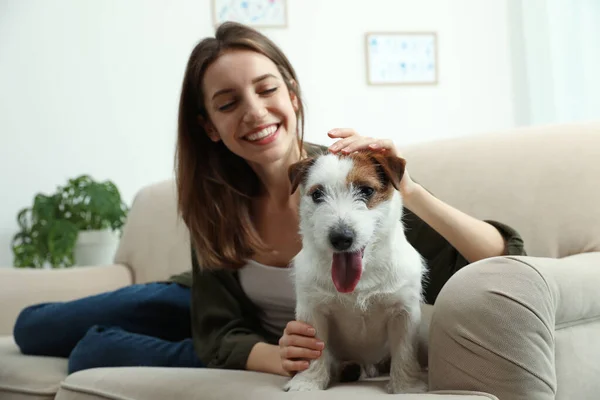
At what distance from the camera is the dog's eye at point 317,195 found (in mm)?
1196

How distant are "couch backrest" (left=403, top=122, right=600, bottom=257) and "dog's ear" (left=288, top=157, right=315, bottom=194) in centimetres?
75

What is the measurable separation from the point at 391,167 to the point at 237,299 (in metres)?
0.72

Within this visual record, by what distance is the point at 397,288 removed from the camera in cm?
123

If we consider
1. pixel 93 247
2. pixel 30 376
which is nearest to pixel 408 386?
pixel 30 376

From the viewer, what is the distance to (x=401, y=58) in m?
4.39

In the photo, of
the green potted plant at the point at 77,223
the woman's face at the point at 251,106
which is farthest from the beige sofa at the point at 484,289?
the green potted plant at the point at 77,223

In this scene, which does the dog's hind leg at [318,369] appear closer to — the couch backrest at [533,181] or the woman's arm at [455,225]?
the woman's arm at [455,225]

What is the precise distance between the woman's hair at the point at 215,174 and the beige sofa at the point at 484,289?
37cm

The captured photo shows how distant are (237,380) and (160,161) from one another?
2.96m

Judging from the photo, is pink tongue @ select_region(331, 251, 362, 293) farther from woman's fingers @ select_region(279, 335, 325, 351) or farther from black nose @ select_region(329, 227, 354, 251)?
woman's fingers @ select_region(279, 335, 325, 351)

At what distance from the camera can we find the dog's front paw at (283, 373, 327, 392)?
1228mm

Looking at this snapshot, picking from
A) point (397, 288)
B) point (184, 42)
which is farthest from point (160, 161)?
point (397, 288)

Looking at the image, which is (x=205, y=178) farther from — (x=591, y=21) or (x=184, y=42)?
(x=591, y=21)

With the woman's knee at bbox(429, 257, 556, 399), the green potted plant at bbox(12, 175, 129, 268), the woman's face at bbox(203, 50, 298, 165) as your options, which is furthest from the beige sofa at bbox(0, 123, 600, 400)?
the green potted plant at bbox(12, 175, 129, 268)
